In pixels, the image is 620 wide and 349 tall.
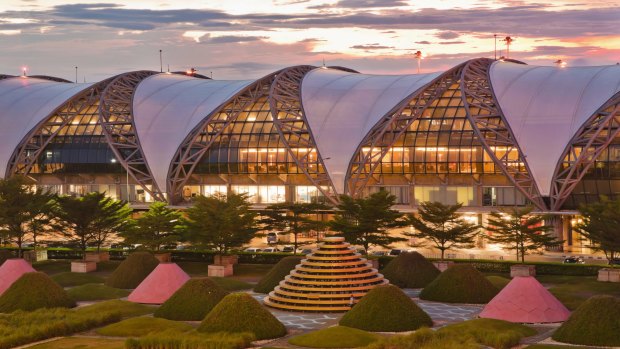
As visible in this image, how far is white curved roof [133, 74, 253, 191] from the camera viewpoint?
144250 millimetres

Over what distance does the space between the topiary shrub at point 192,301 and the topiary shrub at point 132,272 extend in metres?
16.4

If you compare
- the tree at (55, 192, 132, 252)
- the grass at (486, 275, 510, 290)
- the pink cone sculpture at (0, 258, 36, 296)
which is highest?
the tree at (55, 192, 132, 252)

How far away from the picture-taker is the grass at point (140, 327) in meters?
67.4

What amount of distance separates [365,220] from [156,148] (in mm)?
49200

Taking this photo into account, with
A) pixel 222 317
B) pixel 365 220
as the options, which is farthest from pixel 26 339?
pixel 365 220

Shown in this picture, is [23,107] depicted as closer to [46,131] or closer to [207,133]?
[46,131]

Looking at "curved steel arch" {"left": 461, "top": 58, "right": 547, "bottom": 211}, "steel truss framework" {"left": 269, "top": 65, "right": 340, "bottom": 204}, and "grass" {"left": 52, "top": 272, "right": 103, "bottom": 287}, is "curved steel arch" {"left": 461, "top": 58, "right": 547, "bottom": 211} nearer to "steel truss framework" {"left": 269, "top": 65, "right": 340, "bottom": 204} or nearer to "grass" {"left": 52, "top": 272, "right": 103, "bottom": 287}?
"steel truss framework" {"left": 269, "top": 65, "right": 340, "bottom": 204}

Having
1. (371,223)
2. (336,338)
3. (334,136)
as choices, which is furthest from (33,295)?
(334,136)

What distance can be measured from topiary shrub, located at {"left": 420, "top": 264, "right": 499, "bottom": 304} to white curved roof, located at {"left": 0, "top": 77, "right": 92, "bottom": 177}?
8482 centimetres

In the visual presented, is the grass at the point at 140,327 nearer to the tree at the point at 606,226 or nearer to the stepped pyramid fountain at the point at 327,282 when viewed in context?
the stepped pyramid fountain at the point at 327,282

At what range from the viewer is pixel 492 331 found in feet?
211

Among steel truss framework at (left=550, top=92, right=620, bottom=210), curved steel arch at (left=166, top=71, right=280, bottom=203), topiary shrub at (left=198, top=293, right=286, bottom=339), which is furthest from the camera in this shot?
curved steel arch at (left=166, top=71, right=280, bottom=203)

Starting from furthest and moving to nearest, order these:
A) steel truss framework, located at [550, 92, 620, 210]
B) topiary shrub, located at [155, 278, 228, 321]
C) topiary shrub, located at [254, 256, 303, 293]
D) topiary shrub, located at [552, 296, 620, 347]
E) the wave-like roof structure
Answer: the wave-like roof structure
steel truss framework, located at [550, 92, 620, 210]
topiary shrub, located at [254, 256, 303, 293]
topiary shrub, located at [155, 278, 228, 321]
topiary shrub, located at [552, 296, 620, 347]

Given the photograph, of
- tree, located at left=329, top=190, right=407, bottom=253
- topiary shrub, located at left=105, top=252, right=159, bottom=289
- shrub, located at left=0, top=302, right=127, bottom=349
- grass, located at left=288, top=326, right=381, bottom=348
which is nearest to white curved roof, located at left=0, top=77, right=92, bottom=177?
tree, located at left=329, top=190, right=407, bottom=253
